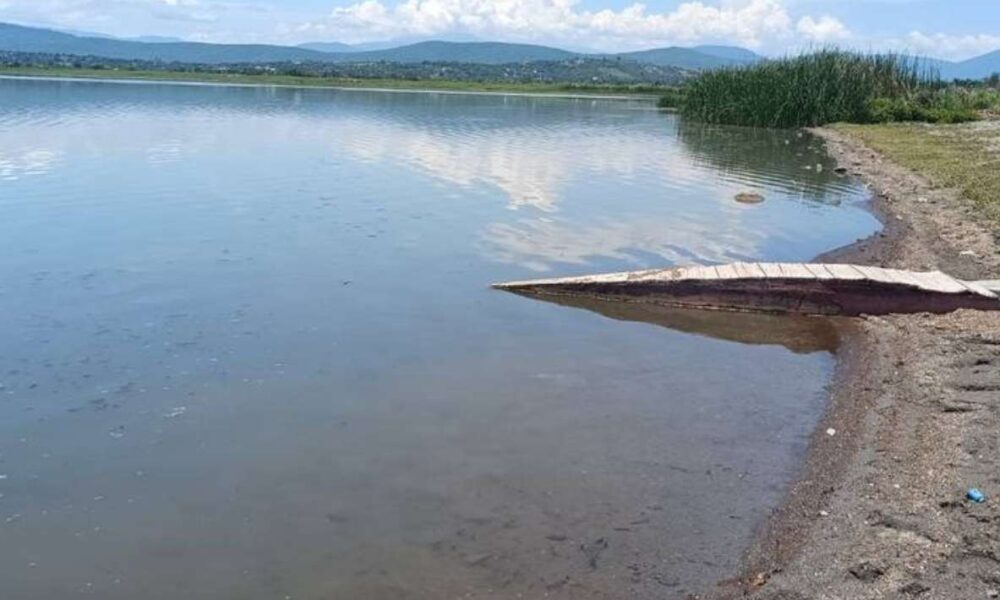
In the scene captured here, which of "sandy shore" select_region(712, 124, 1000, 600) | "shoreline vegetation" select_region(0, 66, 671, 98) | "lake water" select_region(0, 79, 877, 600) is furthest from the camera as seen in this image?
"shoreline vegetation" select_region(0, 66, 671, 98)

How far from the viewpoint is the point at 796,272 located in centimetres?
1208

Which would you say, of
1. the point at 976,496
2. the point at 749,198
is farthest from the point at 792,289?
the point at 749,198

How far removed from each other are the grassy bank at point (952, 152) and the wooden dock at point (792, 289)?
241 inches

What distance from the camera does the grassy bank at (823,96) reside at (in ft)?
167

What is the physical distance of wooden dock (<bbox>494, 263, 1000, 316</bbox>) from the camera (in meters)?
11.4

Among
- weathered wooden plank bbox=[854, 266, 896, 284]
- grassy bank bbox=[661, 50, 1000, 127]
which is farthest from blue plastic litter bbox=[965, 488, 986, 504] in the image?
grassy bank bbox=[661, 50, 1000, 127]

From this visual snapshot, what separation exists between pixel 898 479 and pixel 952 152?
1065 inches

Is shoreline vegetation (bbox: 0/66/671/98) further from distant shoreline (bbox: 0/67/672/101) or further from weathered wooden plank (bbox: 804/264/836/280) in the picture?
weathered wooden plank (bbox: 804/264/836/280)

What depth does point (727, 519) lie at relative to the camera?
6.61m

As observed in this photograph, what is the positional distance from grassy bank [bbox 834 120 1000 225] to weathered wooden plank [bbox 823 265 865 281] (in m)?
5.87

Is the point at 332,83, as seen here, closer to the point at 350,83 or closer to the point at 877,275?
the point at 350,83

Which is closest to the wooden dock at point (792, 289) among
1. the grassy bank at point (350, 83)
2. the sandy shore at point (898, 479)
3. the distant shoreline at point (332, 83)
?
the sandy shore at point (898, 479)

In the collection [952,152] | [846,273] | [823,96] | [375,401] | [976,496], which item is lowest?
[375,401]

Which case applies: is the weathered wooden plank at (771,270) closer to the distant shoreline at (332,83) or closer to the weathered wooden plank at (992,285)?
the weathered wooden plank at (992,285)
